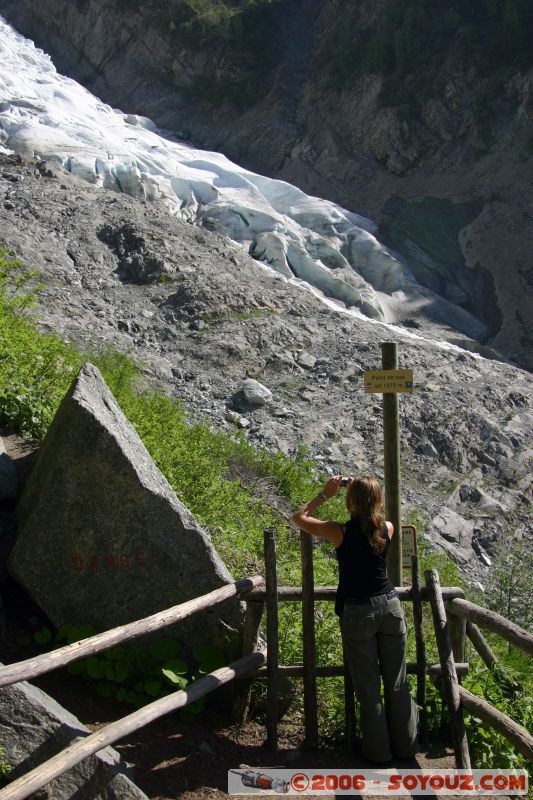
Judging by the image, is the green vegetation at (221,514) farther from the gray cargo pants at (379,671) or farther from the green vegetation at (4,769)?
the green vegetation at (4,769)

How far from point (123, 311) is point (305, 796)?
12.3 meters

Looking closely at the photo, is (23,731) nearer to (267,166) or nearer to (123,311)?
(123,311)

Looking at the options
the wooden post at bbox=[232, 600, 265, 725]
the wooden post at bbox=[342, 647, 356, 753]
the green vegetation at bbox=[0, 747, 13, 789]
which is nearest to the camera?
the green vegetation at bbox=[0, 747, 13, 789]

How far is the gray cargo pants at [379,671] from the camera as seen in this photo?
14.7 ft

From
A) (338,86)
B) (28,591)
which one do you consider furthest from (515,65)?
(28,591)

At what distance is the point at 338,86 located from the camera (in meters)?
37.6

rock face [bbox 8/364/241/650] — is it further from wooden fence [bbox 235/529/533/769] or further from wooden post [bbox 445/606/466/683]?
wooden post [bbox 445/606/466/683]

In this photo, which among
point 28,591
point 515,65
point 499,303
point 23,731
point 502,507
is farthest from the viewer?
point 515,65

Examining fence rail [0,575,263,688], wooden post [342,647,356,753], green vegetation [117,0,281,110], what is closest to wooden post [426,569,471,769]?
wooden post [342,647,356,753]

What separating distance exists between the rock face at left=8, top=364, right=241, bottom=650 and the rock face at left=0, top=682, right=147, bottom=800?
116 cm

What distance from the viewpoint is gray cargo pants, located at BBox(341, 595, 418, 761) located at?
448 centimetres

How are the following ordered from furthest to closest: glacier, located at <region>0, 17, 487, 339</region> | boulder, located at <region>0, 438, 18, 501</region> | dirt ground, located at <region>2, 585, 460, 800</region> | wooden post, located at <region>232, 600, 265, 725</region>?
glacier, located at <region>0, 17, 487, 339</region> → boulder, located at <region>0, 438, 18, 501</region> → wooden post, located at <region>232, 600, 265, 725</region> → dirt ground, located at <region>2, 585, 460, 800</region>

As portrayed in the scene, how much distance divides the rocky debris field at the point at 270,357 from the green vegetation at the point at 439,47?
1904 centimetres

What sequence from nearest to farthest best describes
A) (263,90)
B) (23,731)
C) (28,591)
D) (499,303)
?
(23,731) < (28,591) < (499,303) < (263,90)
